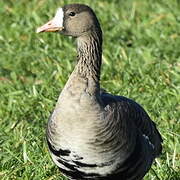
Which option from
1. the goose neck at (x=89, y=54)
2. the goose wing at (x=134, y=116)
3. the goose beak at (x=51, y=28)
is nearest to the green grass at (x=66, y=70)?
the goose wing at (x=134, y=116)

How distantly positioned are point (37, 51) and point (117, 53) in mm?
1015

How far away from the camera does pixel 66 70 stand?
818 centimetres

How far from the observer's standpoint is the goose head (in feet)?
17.8

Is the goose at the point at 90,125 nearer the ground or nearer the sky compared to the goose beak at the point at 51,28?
nearer the ground

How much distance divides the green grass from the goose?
0.77m

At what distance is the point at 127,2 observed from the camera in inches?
434

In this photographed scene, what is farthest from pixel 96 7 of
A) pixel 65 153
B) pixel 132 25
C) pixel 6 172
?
pixel 65 153

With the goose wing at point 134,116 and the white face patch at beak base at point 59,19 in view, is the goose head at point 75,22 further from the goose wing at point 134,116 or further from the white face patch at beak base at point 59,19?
the goose wing at point 134,116

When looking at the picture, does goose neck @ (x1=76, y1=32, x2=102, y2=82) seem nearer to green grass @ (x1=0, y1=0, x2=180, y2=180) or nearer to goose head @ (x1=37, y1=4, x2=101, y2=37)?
goose head @ (x1=37, y1=4, x2=101, y2=37)

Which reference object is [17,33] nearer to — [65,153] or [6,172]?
[6,172]

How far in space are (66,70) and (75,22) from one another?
2.75 meters

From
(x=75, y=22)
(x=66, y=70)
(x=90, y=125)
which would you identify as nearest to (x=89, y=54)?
(x=75, y=22)

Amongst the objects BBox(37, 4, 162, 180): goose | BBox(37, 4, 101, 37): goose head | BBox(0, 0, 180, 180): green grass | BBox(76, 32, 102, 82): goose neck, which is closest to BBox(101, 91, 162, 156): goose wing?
BBox(37, 4, 162, 180): goose

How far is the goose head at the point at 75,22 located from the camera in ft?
17.8
